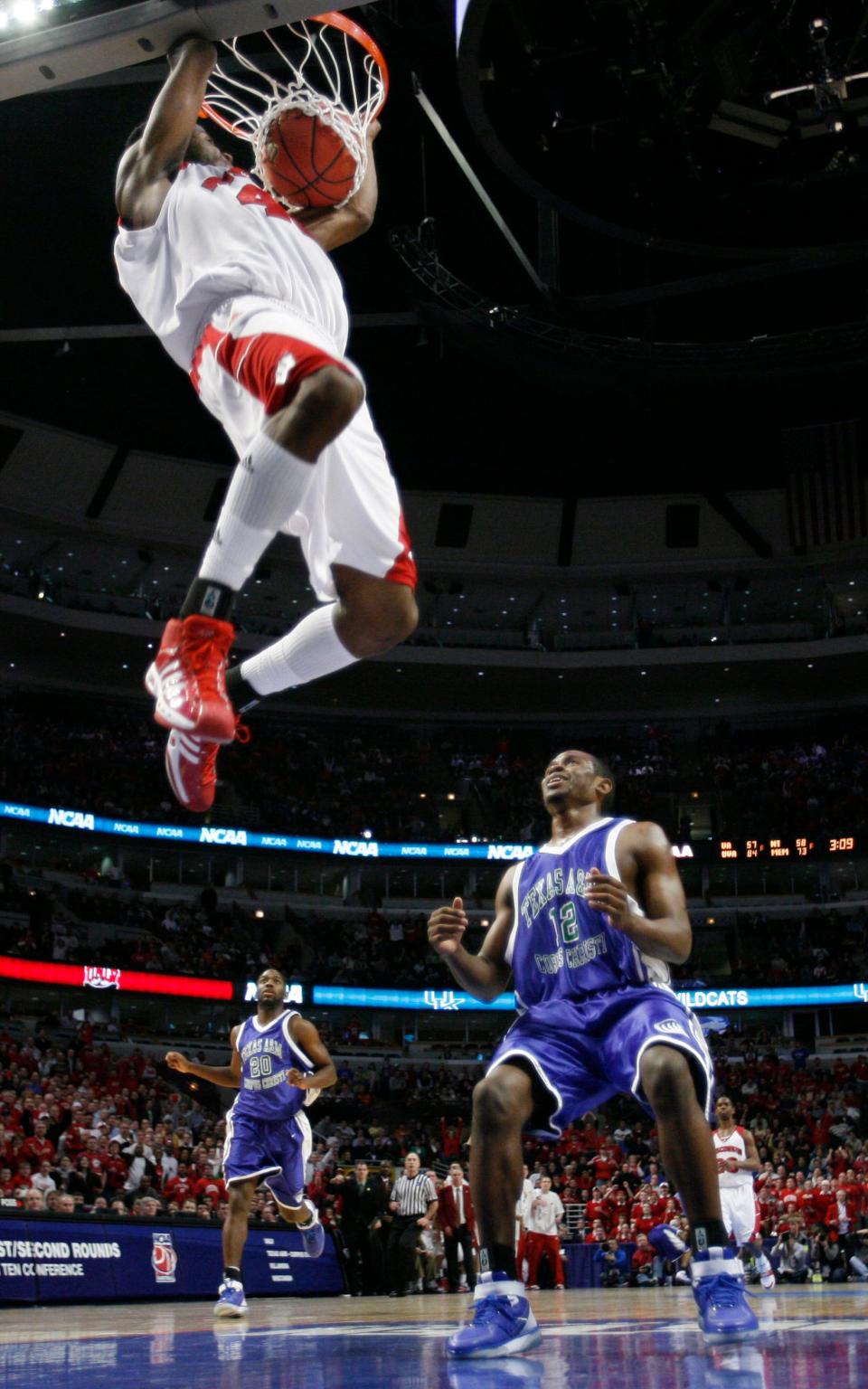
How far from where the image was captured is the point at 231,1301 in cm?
846

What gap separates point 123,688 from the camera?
3906 cm

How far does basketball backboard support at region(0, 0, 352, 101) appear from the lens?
12.3 feet

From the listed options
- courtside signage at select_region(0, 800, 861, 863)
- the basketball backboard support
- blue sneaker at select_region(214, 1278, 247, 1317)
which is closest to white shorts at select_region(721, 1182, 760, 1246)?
blue sneaker at select_region(214, 1278, 247, 1317)

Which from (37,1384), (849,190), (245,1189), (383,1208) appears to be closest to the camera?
(37,1384)

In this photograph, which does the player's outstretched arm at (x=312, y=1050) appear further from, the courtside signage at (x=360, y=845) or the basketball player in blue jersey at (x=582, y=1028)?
the courtside signage at (x=360, y=845)

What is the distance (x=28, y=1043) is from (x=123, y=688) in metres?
14.3

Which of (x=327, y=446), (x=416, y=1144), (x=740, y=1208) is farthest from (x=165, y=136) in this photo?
(x=416, y=1144)

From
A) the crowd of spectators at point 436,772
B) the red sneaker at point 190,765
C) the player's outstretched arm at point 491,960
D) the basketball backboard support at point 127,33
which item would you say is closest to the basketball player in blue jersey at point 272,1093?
the player's outstretched arm at point 491,960

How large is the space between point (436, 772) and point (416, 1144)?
49.4ft

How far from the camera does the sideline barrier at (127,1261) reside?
1154 cm

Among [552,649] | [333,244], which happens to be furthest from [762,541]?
[333,244]

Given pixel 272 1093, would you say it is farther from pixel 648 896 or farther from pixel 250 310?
pixel 250 310

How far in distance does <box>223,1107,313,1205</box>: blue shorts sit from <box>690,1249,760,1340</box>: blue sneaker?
615cm

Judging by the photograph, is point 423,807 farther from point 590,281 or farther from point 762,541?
point 590,281
